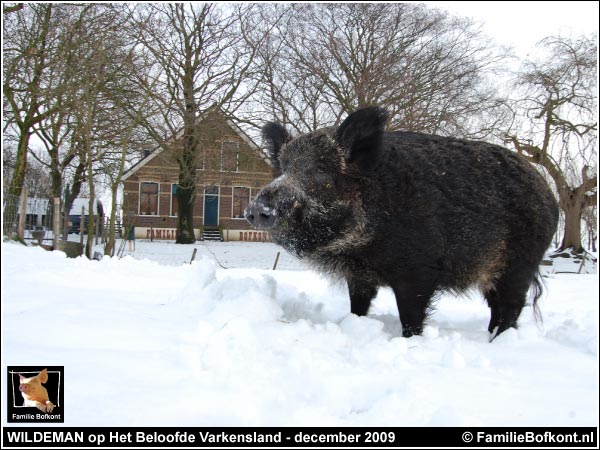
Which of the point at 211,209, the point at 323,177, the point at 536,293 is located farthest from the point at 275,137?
the point at 211,209

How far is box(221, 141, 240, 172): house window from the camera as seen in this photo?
1867cm

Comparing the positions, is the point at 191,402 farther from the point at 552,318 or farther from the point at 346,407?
the point at 552,318

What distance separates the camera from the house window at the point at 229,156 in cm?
1867

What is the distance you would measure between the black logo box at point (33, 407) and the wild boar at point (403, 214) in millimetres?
1508

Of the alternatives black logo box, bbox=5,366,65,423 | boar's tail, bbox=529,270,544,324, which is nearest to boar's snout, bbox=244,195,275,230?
black logo box, bbox=5,366,65,423

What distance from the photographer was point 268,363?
2.41 m

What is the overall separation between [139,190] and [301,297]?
28461 millimetres

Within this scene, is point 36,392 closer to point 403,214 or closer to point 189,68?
point 403,214

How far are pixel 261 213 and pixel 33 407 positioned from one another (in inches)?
66.1

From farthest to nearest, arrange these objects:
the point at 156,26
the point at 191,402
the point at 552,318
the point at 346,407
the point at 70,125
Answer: the point at 156,26, the point at 70,125, the point at 552,318, the point at 346,407, the point at 191,402

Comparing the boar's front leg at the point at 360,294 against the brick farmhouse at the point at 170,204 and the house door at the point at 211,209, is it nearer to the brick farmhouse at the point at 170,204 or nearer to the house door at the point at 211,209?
the brick farmhouse at the point at 170,204

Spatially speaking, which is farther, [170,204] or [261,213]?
[170,204]
